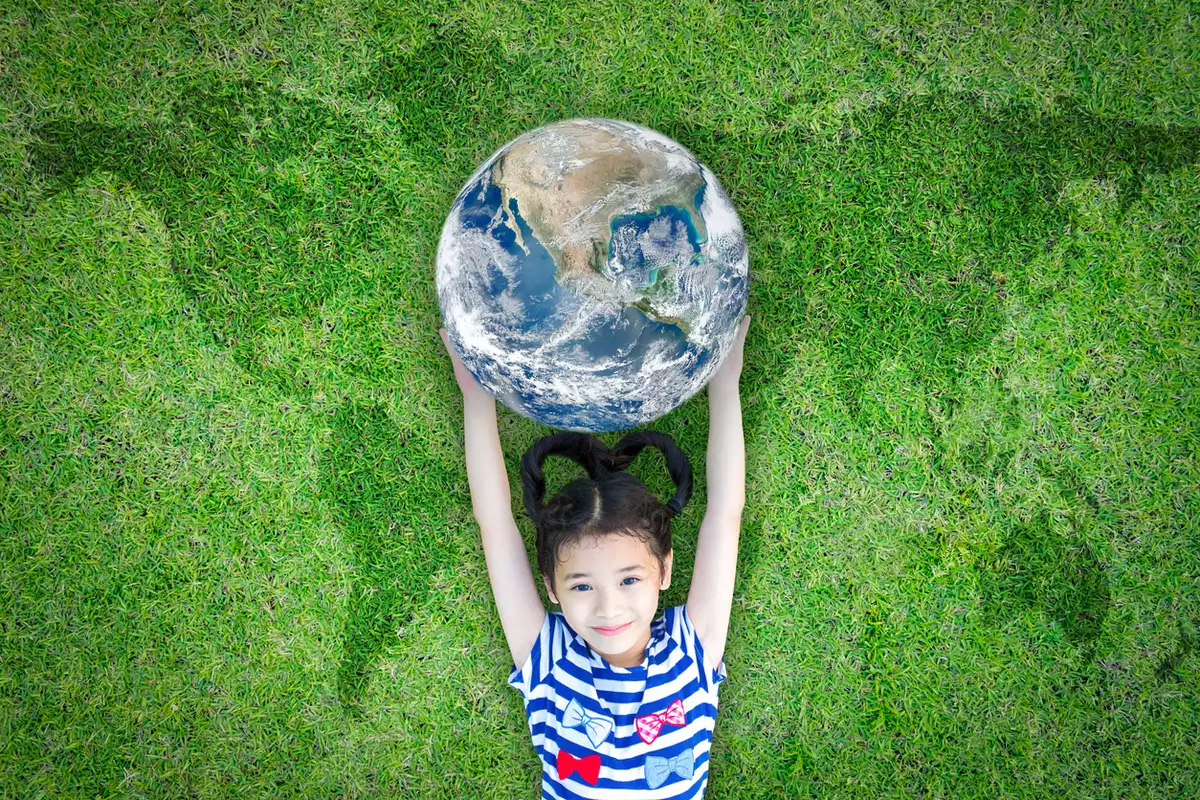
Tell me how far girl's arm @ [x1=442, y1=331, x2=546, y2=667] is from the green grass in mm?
256

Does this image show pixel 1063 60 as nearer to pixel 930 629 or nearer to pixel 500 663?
pixel 930 629

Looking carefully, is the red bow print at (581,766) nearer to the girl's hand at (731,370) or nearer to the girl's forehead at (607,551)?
the girl's forehead at (607,551)

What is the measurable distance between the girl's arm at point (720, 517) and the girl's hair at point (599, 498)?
0.17m

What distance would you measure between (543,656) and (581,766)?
1.44 ft

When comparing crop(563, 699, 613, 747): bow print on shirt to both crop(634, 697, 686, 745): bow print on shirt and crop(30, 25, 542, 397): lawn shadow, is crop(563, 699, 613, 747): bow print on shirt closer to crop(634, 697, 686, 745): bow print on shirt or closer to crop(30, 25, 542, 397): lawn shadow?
crop(634, 697, 686, 745): bow print on shirt

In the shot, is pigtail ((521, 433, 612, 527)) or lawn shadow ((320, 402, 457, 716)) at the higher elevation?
pigtail ((521, 433, 612, 527))

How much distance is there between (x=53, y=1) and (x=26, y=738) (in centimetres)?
340

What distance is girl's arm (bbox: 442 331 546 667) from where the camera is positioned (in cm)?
329

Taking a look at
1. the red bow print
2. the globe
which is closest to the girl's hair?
the globe

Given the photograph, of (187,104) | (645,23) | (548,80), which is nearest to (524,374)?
(548,80)

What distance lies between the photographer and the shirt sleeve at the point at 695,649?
3.16 m

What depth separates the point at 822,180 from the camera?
349 cm

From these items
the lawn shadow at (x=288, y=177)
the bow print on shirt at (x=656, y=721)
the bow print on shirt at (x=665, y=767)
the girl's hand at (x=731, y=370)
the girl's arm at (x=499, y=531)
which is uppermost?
the lawn shadow at (x=288, y=177)

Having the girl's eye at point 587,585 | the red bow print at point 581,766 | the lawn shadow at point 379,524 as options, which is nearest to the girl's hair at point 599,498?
the girl's eye at point 587,585
